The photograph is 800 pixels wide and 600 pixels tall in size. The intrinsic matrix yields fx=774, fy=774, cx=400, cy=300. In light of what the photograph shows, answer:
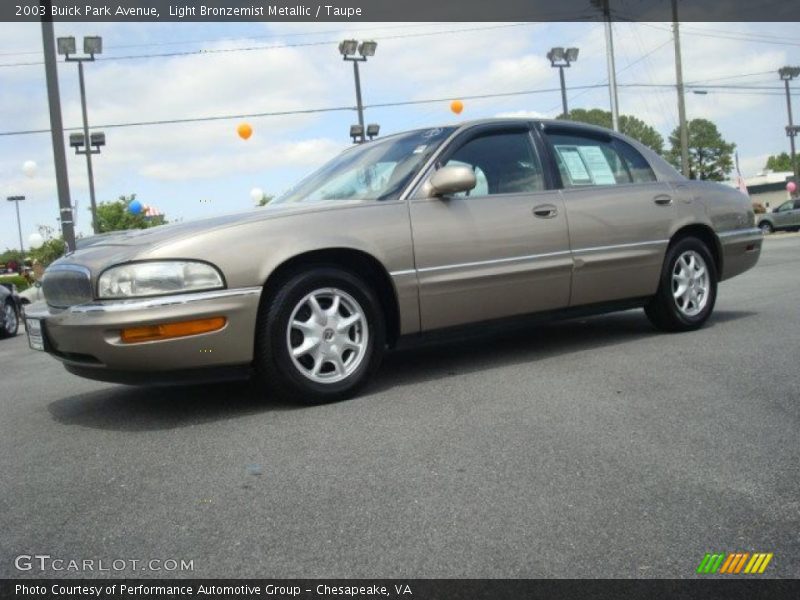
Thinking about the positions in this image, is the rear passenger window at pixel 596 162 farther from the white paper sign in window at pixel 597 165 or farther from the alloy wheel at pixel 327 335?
the alloy wheel at pixel 327 335

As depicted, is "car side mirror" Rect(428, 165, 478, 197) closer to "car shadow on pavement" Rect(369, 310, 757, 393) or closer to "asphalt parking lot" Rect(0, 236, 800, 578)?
"car shadow on pavement" Rect(369, 310, 757, 393)

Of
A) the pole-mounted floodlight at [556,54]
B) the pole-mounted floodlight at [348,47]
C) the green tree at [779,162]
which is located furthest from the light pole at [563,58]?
the green tree at [779,162]

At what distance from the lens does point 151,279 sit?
12.1 feet

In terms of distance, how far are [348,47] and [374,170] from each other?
23.8 m

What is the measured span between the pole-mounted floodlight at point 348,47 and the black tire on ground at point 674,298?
75.8ft

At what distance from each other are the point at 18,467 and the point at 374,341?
5.96 ft

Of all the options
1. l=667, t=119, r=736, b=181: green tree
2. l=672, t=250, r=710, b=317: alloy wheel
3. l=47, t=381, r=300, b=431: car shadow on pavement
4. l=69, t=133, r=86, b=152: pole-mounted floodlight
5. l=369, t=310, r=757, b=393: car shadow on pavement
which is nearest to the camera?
l=47, t=381, r=300, b=431: car shadow on pavement

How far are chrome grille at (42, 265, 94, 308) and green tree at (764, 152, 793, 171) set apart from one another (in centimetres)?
13223

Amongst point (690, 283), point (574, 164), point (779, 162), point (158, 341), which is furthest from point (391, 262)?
point (779, 162)

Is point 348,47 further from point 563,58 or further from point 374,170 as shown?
point 374,170

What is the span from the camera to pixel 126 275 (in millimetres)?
3691

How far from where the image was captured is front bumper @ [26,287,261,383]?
3.63 metres

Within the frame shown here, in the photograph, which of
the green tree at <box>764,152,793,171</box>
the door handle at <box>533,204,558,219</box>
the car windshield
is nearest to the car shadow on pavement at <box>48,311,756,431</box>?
the door handle at <box>533,204,558,219</box>

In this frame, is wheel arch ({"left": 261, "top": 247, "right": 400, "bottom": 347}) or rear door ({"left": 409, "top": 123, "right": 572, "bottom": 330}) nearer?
wheel arch ({"left": 261, "top": 247, "right": 400, "bottom": 347})
